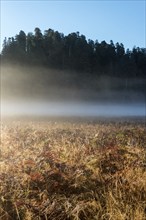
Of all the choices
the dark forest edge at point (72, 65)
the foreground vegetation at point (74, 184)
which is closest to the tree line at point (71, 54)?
the dark forest edge at point (72, 65)

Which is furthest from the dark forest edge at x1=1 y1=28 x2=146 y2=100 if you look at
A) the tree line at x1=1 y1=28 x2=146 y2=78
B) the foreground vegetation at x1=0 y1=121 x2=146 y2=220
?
the foreground vegetation at x1=0 y1=121 x2=146 y2=220

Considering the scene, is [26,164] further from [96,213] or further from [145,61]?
[145,61]

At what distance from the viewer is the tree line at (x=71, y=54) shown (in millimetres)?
81688

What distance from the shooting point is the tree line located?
81.7 m

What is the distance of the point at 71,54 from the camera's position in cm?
8688

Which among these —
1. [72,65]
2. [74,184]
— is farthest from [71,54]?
[74,184]

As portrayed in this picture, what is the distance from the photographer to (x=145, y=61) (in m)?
102

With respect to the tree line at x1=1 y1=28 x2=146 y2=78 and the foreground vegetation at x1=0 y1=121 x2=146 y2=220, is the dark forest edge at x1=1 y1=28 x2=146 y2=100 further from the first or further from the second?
the foreground vegetation at x1=0 y1=121 x2=146 y2=220

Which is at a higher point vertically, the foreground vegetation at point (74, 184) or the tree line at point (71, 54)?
the tree line at point (71, 54)

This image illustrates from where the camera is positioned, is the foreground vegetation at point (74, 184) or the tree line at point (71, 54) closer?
the foreground vegetation at point (74, 184)

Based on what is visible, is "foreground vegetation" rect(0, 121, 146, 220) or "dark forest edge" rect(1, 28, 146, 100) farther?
"dark forest edge" rect(1, 28, 146, 100)

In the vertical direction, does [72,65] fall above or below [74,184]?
above

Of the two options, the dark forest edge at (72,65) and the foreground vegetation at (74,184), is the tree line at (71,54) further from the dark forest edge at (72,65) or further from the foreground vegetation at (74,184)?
the foreground vegetation at (74,184)

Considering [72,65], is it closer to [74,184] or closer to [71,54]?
[71,54]
